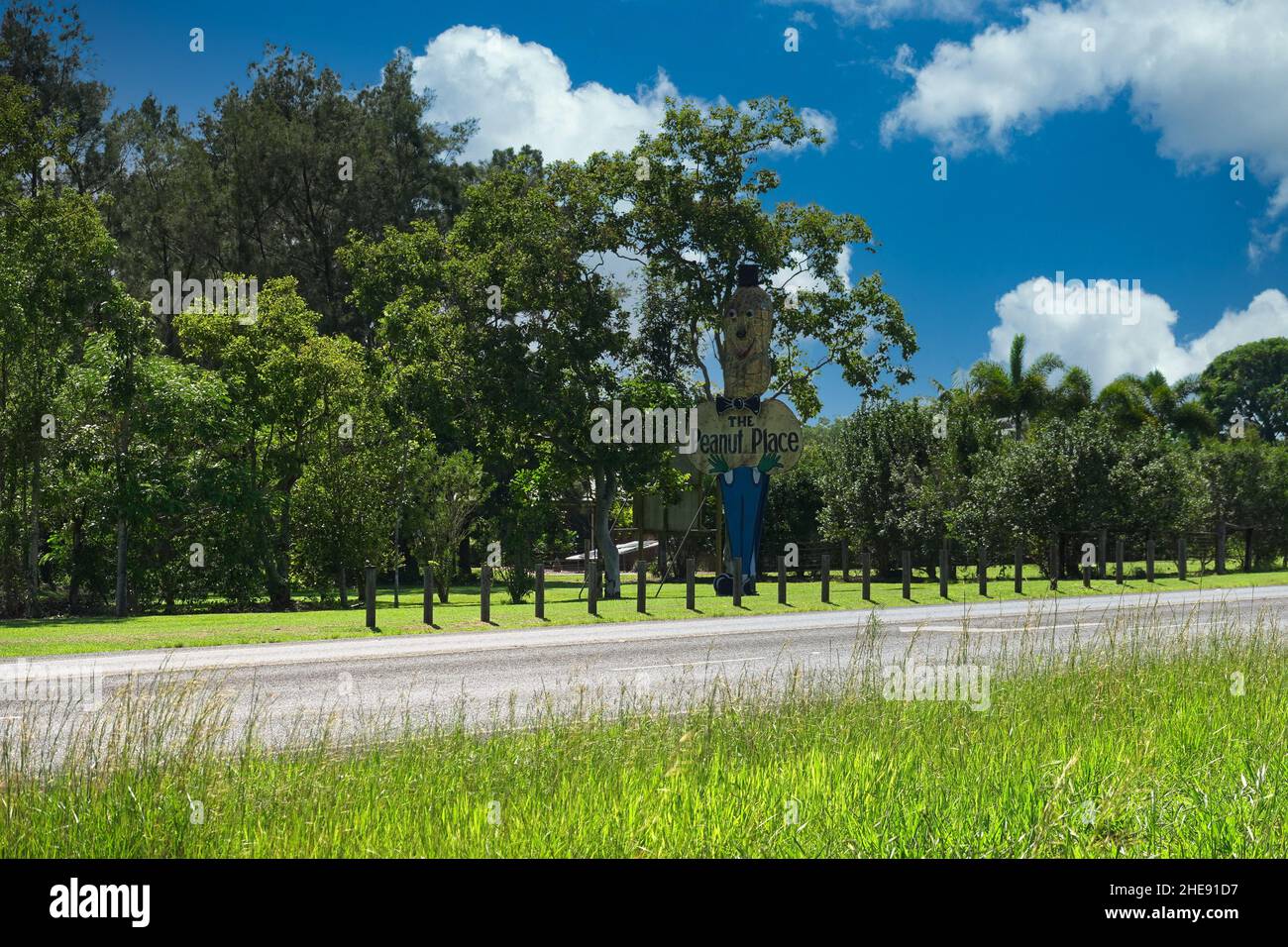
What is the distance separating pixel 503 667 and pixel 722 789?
7.80 metres

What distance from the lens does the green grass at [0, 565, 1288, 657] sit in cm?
1811

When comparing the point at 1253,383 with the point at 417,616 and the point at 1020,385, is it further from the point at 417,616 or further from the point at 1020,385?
A: the point at 417,616

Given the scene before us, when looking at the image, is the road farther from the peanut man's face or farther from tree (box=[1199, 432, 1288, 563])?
tree (box=[1199, 432, 1288, 563])

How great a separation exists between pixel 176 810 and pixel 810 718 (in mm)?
4501

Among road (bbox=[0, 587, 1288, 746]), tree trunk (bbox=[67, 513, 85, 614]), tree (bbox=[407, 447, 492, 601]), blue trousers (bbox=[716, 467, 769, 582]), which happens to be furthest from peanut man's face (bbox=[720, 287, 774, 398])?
tree trunk (bbox=[67, 513, 85, 614])

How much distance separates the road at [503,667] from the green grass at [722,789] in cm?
63

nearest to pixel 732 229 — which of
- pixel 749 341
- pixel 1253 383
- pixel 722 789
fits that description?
pixel 749 341

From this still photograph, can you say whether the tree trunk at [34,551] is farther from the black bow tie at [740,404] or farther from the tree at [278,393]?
the black bow tie at [740,404]

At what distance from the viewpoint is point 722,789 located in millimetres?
6742

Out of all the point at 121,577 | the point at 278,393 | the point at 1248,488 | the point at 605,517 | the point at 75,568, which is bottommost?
the point at 121,577

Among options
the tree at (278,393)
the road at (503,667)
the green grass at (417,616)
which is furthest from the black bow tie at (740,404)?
the tree at (278,393)

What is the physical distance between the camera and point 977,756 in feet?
24.6
